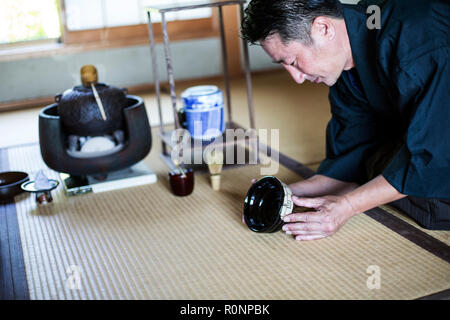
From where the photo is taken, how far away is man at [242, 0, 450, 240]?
1.73 m

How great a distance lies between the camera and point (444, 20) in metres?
1.76

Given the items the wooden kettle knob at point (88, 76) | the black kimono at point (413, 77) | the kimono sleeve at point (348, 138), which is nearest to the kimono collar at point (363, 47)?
the black kimono at point (413, 77)

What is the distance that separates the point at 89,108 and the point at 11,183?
23.2 inches

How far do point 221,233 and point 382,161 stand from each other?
760 millimetres

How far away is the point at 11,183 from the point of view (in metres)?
2.78

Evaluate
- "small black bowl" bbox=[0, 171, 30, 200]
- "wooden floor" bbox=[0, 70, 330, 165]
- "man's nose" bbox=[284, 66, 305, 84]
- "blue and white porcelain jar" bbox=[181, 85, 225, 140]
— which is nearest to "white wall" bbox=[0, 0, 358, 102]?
"wooden floor" bbox=[0, 70, 330, 165]

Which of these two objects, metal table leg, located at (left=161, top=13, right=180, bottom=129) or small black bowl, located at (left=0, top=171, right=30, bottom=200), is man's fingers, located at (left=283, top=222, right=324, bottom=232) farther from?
small black bowl, located at (left=0, top=171, right=30, bottom=200)

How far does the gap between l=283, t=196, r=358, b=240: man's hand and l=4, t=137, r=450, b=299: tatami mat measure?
5 cm

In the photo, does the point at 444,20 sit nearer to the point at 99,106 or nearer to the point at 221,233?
the point at 221,233

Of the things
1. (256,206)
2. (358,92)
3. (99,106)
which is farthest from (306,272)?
(99,106)

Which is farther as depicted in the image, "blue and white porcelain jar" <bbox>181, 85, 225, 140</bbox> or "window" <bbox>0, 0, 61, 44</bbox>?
"window" <bbox>0, 0, 61, 44</bbox>

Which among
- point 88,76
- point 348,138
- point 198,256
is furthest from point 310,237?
point 88,76

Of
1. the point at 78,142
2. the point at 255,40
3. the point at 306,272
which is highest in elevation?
the point at 255,40

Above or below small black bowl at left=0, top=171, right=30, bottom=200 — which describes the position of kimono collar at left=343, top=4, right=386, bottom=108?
above
